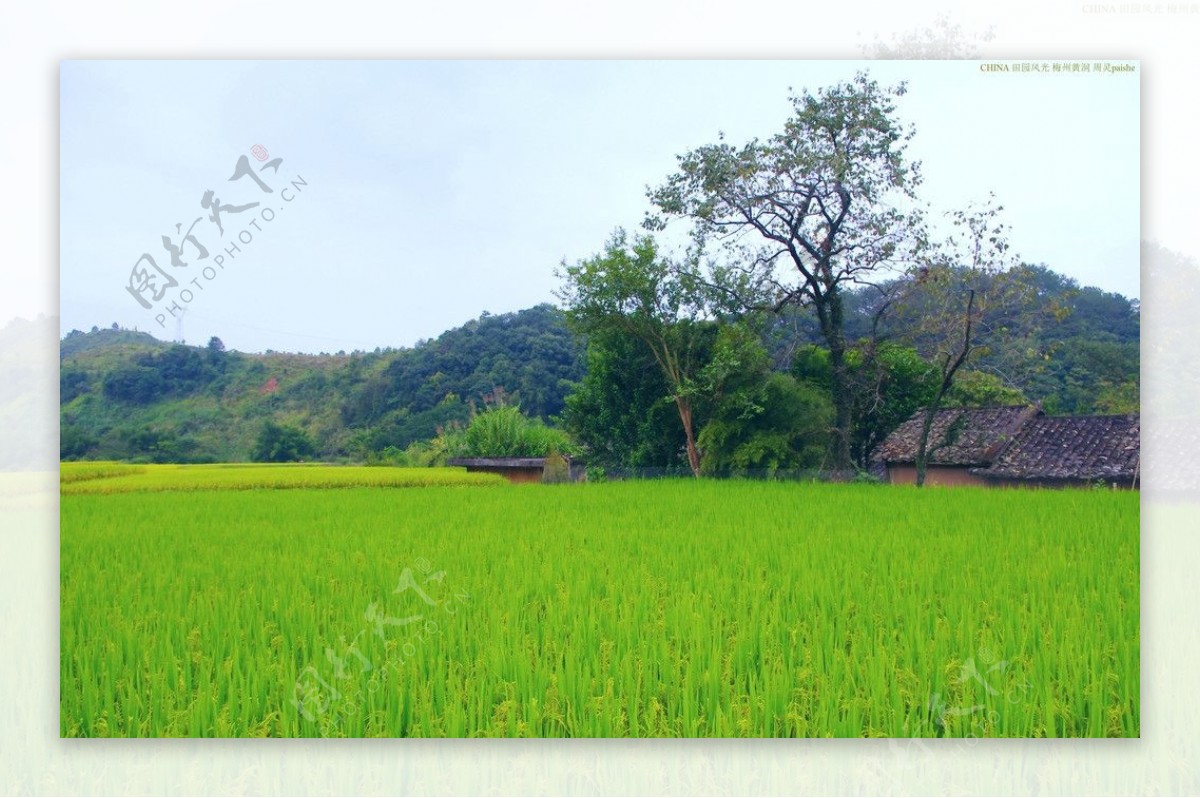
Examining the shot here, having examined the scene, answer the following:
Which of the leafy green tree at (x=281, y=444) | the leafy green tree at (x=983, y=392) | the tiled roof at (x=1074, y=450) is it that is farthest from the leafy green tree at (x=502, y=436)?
the tiled roof at (x=1074, y=450)

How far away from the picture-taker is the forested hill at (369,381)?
4113 mm

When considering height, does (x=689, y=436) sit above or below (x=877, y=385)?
below

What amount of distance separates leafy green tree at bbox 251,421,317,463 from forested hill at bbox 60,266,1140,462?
4cm

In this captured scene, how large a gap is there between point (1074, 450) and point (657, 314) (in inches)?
123

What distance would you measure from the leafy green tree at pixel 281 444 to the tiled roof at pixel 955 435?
399 centimetres

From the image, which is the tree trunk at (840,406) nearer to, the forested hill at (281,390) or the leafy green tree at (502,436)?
the leafy green tree at (502,436)

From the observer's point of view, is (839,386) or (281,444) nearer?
(281,444)

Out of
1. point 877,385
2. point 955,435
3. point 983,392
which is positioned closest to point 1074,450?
point 983,392

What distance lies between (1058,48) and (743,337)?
2.85 meters

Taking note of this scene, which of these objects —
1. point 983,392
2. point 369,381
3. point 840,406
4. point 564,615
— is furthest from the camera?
point 840,406

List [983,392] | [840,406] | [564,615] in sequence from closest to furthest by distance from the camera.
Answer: [564,615], [983,392], [840,406]

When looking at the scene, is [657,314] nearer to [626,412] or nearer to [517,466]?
[626,412]

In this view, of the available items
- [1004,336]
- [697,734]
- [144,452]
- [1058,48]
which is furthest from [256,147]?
[1004,336]

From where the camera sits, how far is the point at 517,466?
5.80m
